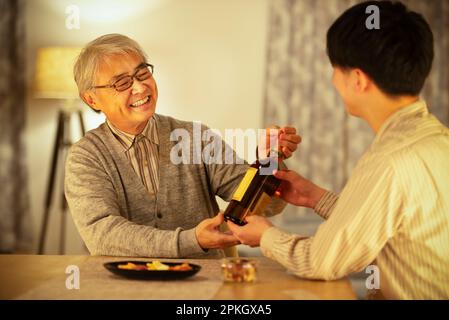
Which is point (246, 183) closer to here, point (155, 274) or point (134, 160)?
point (155, 274)

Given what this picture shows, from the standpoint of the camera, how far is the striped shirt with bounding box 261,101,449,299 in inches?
52.4

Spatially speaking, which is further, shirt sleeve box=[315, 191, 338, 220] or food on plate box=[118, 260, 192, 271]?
→ shirt sleeve box=[315, 191, 338, 220]

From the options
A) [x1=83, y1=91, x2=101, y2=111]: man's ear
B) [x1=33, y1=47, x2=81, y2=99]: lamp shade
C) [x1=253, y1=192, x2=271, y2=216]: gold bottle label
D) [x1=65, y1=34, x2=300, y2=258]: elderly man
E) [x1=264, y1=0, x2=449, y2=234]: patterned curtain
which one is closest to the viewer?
[x1=253, y1=192, x2=271, y2=216]: gold bottle label

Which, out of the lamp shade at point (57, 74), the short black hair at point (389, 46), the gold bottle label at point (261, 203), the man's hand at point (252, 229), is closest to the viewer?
the short black hair at point (389, 46)

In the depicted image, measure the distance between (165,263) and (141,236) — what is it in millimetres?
209

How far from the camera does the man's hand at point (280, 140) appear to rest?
1825 mm

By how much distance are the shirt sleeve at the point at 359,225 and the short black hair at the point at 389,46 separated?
8.5 inches

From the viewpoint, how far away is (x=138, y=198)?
206 cm

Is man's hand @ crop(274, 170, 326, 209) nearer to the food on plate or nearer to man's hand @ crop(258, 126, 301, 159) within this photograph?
man's hand @ crop(258, 126, 301, 159)

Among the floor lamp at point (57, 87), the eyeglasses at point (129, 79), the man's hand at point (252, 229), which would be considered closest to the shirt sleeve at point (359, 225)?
the man's hand at point (252, 229)

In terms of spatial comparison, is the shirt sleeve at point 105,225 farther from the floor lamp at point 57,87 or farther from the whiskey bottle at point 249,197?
the floor lamp at point 57,87

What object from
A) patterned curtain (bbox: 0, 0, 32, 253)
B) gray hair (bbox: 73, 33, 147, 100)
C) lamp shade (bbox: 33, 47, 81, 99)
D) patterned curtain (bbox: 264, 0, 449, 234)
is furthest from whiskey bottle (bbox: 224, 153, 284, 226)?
patterned curtain (bbox: 0, 0, 32, 253)

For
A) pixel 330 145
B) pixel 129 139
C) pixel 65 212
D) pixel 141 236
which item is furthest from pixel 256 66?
pixel 141 236
